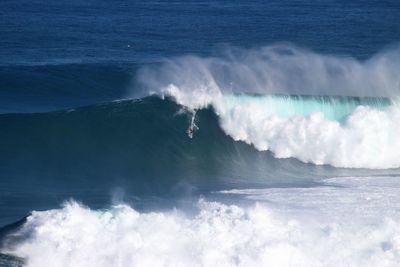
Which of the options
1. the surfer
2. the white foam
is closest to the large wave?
the surfer

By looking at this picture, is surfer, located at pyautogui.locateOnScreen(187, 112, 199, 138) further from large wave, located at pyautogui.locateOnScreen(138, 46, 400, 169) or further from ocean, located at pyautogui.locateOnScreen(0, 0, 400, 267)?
large wave, located at pyautogui.locateOnScreen(138, 46, 400, 169)

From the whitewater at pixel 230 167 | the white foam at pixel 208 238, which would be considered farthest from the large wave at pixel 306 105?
the white foam at pixel 208 238

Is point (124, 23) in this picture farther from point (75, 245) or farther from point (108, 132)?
point (75, 245)

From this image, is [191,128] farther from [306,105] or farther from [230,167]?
[306,105]

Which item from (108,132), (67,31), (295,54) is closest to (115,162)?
(108,132)

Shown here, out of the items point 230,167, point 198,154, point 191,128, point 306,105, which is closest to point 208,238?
point 230,167

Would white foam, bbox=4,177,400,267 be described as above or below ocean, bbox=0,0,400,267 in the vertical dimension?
below

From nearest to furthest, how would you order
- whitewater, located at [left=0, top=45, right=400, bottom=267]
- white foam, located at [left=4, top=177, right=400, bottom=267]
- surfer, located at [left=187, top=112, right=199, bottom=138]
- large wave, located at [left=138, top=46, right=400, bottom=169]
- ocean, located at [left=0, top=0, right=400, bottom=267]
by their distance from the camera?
white foam, located at [left=4, top=177, right=400, bottom=267] < whitewater, located at [left=0, top=45, right=400, bottom=267] < ocean, located at [left=0, top=0, right=400, bottom=267] < large wave, located at [left=138, top=46, right=400, bottom=169] < surfer, located at [left=187, top=112, right=199, bottom=138]
